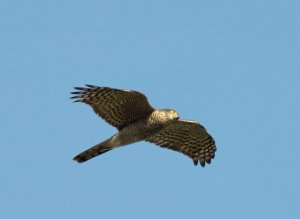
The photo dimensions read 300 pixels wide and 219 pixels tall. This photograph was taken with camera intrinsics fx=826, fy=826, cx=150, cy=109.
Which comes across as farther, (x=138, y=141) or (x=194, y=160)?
(x=194, y=160)

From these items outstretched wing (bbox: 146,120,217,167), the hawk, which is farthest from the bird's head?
outstretched wing (bbox: 146,120,217,167)

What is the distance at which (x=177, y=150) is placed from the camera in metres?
20.6

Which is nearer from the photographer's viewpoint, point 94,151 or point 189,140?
point 94,151

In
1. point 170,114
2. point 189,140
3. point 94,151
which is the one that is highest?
point 170,114

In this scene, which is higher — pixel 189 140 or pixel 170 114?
pixel 170 114

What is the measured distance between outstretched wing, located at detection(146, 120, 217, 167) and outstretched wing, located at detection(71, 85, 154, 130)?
96 centimetres

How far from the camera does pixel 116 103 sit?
62.1 ft

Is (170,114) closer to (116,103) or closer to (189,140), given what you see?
(116,103)

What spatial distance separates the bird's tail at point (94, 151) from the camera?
1920cm

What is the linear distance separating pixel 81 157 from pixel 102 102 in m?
Answer: 1.53

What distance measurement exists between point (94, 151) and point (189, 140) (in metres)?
2.54

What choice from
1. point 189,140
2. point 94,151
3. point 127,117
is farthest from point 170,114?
point 94,151

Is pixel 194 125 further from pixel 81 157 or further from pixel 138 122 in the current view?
pixel 81 157

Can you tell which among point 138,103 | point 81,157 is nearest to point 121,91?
point 138,103
